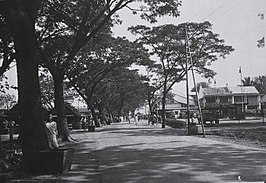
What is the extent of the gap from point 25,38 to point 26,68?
912mm

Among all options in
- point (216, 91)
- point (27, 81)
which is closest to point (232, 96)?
point (216, 91)

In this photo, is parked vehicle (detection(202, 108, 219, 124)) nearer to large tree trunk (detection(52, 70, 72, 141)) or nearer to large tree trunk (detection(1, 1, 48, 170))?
large tree trunk (detection(52, 70, 72, 141))

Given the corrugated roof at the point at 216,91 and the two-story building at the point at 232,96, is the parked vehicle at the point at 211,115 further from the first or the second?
the corrugated roof at the point at 216,91

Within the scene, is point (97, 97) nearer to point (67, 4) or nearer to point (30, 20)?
point (67, 4)

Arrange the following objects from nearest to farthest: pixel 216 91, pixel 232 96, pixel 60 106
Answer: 1. pixel 60 106
2. pixel 232 96
3. pixel 216 91

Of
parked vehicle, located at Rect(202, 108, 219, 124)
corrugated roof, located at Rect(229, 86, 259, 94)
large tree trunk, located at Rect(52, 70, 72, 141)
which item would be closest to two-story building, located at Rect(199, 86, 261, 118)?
corrugated roof, located at Rect(229, 86, 259, 94)

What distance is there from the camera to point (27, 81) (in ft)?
35.4

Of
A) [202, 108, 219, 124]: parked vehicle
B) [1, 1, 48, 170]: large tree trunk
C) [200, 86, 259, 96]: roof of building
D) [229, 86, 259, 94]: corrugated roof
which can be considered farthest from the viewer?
[229, 86, 259, 94]: corrugated roof

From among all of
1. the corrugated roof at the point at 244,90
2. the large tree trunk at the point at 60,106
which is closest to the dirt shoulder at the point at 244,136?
the large tree trunk at the point at 60,106

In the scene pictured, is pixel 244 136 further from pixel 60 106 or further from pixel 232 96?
pixel 232 96

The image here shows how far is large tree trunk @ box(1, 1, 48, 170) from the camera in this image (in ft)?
33.8

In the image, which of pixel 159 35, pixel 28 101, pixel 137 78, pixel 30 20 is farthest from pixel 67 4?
pixel 137 78

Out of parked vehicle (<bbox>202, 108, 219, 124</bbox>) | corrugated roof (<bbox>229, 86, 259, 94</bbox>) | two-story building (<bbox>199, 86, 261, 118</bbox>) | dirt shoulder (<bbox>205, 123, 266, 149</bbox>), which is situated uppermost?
corrugated roof (<bbox>229, 86, 259, 94</bbox>)

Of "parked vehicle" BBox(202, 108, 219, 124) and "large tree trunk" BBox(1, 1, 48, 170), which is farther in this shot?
"parked vehicle" BBox(202, 108, 219, 124)
